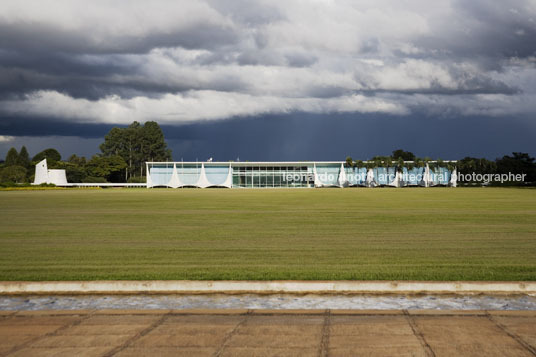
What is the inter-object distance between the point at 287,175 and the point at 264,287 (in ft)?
336

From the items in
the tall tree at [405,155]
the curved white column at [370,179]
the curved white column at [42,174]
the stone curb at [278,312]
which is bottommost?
the curved white column at [370,179]

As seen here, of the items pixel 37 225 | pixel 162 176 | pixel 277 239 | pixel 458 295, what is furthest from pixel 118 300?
pixel 162 176

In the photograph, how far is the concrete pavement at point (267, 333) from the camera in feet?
17.6

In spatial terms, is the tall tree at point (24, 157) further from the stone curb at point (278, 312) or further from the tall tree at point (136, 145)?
the stone curb at point (278, 312)

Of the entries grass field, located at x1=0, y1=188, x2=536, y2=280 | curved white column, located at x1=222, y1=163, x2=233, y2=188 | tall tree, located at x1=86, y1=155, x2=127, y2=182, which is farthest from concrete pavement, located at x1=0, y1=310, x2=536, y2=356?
tall tree, located at x1=86, y1=155, x2=127, y2=182

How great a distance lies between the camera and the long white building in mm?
106688

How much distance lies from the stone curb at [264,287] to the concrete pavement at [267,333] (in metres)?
1.17

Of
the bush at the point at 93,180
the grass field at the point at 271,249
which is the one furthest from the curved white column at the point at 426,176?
the grass field at the point at 271,249

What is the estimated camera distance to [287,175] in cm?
11031

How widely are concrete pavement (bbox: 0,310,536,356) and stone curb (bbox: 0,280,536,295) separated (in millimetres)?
1168

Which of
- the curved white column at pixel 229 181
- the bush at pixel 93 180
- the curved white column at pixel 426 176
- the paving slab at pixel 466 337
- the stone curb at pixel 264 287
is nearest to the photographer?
the paving slab at pixel 466 337

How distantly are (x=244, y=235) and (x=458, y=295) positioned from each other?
344 inches

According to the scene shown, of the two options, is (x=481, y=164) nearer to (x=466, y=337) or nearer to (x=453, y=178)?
(x=453, y=178)

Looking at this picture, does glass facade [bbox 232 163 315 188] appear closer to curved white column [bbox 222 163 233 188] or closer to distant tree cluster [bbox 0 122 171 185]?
curved white column [bbox 222 163 233 188]
